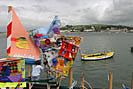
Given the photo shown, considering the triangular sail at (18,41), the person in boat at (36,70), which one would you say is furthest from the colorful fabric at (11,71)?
the person in boat at (36,70)

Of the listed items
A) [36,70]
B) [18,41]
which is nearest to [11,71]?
[18,41]

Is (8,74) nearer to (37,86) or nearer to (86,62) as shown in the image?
(37,86)

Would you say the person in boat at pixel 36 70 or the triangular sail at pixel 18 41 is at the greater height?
the triangular sail at pixel 18 41

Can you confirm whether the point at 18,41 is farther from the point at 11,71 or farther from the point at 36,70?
the point at 36,70

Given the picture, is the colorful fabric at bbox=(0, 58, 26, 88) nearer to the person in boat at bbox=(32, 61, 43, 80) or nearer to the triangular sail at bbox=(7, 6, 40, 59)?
the triangular sail at bbox=(7, 6, 40, 59)

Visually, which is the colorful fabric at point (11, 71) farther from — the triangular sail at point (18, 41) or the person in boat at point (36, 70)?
the person in boat at point (36, 70)

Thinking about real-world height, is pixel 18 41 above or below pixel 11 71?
above

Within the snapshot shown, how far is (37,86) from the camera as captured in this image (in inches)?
396

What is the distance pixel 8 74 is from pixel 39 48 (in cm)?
190

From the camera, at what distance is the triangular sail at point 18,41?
18.2 feet

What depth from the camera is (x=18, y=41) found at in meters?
5.77

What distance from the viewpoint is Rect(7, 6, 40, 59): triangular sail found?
5551 mm

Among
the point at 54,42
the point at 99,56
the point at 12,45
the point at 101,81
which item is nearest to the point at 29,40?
the point at 12,45

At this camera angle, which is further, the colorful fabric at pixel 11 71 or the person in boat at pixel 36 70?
the person in boat at pixel 36 70
